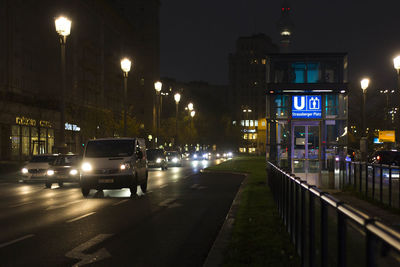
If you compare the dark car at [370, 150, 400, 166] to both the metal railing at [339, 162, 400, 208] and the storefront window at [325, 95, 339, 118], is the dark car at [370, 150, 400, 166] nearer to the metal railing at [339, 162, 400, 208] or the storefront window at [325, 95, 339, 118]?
the metal railing at [339, 162, 400, 208]

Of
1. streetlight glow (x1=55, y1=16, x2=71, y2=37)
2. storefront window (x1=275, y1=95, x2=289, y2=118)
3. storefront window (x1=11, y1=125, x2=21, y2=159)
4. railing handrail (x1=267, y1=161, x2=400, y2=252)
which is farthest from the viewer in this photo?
storefront window (x1=11, y1=125, x2=21, y2=159)

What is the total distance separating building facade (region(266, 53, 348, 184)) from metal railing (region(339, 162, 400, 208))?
1.49 meters

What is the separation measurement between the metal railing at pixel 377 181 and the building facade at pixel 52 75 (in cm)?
3667

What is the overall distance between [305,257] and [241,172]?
3559cm

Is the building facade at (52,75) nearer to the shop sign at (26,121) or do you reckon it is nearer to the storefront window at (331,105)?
the shop sign at (26,121)

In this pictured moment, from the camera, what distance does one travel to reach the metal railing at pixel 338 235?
342 cm

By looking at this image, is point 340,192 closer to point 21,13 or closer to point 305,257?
point 305,257

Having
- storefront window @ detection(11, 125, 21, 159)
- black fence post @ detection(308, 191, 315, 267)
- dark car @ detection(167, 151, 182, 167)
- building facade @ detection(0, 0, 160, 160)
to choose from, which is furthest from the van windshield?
storefront window @ detection(11, 125, 21, 159)

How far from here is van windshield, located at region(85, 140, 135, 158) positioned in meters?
22.7

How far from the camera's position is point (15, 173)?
1720 inches

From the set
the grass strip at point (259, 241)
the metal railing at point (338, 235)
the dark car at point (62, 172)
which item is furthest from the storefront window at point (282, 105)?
the metal railing at point (338, 235)

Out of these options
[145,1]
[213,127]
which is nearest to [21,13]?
[145,1]

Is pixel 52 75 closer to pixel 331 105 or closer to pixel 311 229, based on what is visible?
pixel 331 105

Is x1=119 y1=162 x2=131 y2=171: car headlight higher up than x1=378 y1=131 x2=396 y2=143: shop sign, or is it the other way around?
x1=378 y1=131 x2=396 y2=143: shop sign
